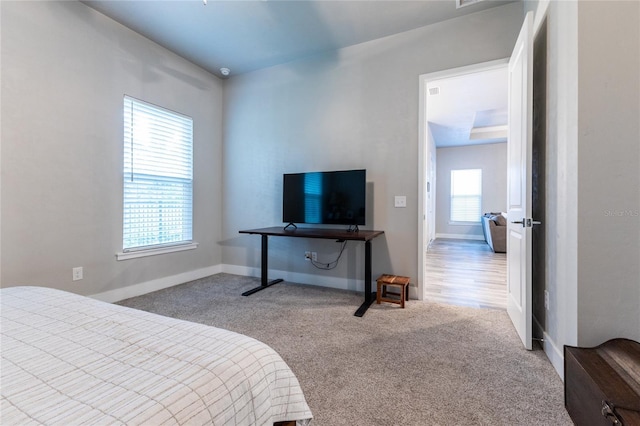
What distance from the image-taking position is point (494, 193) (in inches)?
304

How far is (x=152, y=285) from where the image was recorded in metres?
3.19

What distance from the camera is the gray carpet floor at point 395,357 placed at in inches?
52.9

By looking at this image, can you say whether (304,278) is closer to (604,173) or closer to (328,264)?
(328,264)

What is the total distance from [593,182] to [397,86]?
6.96ft

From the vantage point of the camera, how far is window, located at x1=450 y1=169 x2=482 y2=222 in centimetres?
795

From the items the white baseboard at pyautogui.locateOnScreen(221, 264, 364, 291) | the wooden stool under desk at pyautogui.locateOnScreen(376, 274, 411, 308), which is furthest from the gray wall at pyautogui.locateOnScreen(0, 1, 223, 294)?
the wooden stool under desk at pyautogui.locateOnScreen(376, 274, 411, 308)

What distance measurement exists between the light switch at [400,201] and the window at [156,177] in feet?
8.67

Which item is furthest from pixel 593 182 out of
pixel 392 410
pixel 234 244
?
pixel 234 244

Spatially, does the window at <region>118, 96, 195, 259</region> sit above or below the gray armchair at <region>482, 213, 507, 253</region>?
above

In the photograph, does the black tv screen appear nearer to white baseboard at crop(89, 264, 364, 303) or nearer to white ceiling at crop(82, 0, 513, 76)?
white baseboard at crop(89, 264, 364, 303)

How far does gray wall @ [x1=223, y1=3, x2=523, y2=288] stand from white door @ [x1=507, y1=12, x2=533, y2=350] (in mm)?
675

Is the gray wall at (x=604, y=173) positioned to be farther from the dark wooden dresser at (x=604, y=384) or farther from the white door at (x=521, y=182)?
the white door at (x=521, y=182)

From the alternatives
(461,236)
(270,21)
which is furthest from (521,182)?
(461,236)

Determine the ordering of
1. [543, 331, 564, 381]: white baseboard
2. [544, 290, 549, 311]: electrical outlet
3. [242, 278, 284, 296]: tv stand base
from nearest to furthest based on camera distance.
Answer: [543, 331, 564, 381]: white baseboard, [544, 290, 549, 311]: electrical outlet, [242, 278, 284, 296]: tv stand base
